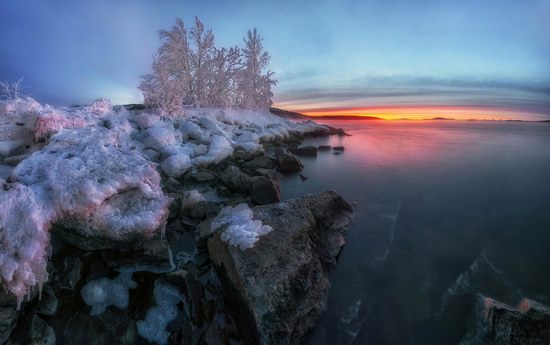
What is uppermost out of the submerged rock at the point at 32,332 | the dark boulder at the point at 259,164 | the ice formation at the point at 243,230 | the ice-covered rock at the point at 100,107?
the ice-covered rock at the point at 100,107

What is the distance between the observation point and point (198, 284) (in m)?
5.06

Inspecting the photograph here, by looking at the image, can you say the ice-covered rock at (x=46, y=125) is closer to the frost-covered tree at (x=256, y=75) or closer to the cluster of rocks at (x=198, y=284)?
the cluster of rocks at (x=198, y=284)

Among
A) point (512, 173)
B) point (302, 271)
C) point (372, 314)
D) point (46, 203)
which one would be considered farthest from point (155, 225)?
point (512, 173)

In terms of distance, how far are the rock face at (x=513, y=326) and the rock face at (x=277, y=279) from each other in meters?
2.50

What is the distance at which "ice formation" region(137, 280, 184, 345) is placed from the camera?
14.6 ft

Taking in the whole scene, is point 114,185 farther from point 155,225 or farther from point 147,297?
point 147,297

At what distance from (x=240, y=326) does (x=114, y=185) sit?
4016 millimetres

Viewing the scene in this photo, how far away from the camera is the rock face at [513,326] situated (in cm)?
388

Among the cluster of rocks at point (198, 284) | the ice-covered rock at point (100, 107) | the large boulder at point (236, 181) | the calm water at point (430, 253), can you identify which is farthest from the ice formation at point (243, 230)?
the ice-covered rock at point (100, 107)

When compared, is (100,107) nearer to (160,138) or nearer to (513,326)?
(160,138)

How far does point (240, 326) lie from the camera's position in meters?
4.49

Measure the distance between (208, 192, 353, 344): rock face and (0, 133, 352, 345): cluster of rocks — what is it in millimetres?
15

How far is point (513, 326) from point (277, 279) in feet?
Result: 11.3

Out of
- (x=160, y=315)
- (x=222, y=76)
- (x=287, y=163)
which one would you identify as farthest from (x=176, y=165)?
(x=222, y=76)
